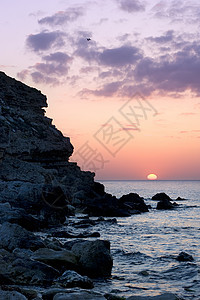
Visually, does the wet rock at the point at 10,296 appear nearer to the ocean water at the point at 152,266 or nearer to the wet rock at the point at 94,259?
the ocean water at the point at 152,266

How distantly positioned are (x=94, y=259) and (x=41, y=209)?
16.1 m

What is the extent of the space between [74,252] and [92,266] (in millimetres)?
1167

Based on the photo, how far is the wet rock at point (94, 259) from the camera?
14352 millimetres

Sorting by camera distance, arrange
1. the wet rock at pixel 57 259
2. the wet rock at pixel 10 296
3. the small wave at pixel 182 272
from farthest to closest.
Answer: the small wave at pixel 182 272, the wet rock at pixel 57 259, the wet rock at pixel 10 296

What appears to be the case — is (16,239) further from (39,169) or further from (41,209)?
(39,169)

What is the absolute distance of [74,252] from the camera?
15109 millimetres

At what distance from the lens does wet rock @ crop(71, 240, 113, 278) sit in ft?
47.1

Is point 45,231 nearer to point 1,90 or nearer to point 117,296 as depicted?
point 117,296

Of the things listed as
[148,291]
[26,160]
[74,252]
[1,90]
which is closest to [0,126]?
[26,160]

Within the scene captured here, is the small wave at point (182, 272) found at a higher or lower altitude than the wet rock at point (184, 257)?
lower

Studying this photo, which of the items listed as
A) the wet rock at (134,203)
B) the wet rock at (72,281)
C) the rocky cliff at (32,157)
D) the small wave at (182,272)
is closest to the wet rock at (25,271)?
the wet rock at (72,281)

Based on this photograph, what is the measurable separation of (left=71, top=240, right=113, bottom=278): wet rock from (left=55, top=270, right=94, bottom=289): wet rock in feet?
5.72

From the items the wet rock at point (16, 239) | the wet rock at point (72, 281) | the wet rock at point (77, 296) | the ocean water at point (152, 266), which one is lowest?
the ocean water at point (152, 266)

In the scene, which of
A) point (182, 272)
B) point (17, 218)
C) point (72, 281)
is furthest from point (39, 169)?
point (72, 281)
